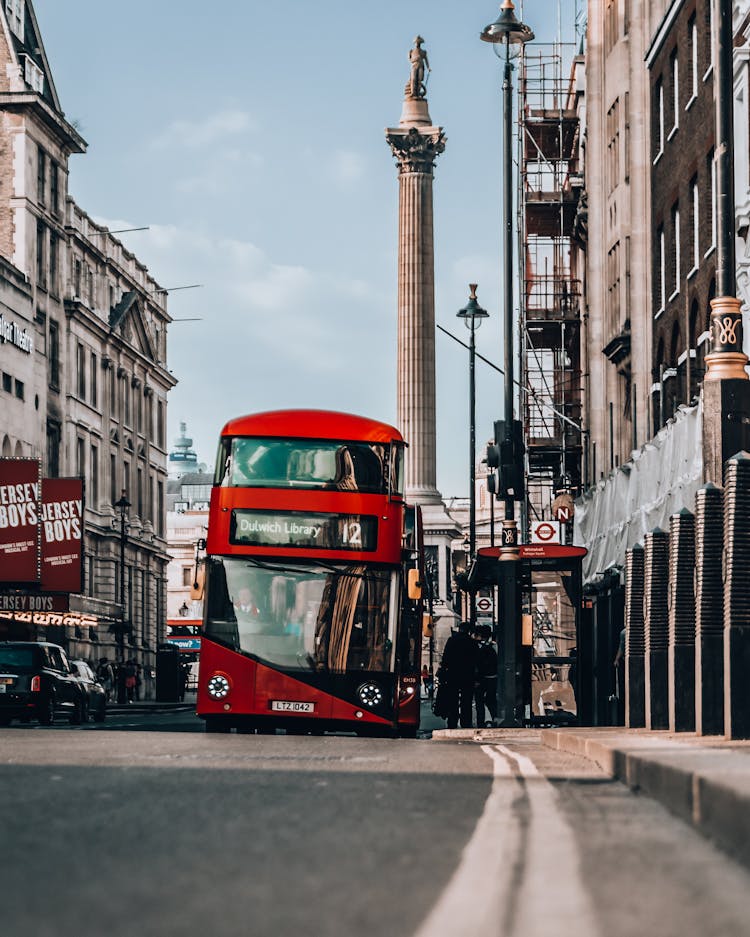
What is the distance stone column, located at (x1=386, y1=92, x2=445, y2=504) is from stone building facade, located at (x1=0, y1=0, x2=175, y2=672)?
12972 mm

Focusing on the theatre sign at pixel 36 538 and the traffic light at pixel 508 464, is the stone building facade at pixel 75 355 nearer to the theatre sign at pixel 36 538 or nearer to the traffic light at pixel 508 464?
the theatre sign at pixel 36 538

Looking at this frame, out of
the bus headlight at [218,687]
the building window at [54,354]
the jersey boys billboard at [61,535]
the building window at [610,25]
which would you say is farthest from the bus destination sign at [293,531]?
the building window at [54,354]

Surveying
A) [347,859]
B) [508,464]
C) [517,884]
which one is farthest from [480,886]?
[508,464]

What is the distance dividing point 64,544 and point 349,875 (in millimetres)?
54668

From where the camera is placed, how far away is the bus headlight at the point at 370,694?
2489 cm

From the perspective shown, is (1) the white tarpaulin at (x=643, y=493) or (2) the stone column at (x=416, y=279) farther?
(2) the stone column at (x=416, y=279)

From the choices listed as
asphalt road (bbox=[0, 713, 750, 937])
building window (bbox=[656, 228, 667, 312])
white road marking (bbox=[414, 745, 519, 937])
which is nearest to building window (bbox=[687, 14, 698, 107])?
building window (bbox=[656, 228, 667, 312])

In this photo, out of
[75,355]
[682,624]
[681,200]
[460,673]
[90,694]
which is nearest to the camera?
[682,624]

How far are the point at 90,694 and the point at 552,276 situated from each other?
20.3m

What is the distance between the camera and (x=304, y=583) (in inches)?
964

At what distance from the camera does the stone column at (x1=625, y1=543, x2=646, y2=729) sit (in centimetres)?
2353

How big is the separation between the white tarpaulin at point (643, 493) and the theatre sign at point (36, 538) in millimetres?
20780

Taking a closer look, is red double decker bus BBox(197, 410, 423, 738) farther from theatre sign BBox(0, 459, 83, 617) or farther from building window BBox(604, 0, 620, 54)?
theatre sign BBox(0, 459, 83, 617)

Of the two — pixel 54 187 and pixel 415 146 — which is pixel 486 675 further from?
pixel 415 146
